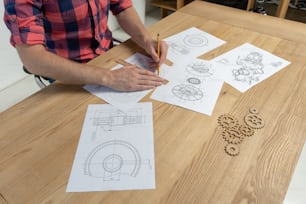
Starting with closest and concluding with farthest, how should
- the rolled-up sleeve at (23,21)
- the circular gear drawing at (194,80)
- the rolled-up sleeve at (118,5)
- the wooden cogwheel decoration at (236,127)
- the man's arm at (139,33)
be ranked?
the wooden cogwheel decoration at (236,127) < the rolled-up sleeve at (23,21) < the circular gear drawing at (194,80) < the man's arm at (139,33) < the rolled-up sleeve at (118,5)

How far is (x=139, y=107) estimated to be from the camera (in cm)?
80

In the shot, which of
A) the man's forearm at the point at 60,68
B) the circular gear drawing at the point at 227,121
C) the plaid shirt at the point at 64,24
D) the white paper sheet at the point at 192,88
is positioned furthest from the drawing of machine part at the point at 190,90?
the plaid shirt at the point at 64,24

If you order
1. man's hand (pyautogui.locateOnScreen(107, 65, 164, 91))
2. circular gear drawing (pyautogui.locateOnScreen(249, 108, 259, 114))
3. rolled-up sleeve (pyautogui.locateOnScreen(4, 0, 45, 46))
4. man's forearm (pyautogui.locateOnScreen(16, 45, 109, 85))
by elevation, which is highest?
rolled-up sleeve (pyautogui.locateOnScreen(4, 0, 45, 46))

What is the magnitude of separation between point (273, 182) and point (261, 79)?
40 centimetres

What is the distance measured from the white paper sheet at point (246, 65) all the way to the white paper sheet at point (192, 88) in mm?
49

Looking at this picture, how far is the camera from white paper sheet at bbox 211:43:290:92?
904 mm

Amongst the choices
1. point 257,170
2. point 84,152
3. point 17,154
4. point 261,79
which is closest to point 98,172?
point 84,152

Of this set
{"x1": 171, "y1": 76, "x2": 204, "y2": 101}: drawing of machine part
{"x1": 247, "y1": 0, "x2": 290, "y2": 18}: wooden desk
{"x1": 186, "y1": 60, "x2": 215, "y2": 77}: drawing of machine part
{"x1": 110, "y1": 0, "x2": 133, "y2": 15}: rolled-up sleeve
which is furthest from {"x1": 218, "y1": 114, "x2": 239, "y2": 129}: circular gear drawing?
{"x1": 247, "y1": 0, "x2": 290, "y2": 18}: wooden desk

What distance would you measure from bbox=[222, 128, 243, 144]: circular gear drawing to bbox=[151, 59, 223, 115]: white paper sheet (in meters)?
0.08

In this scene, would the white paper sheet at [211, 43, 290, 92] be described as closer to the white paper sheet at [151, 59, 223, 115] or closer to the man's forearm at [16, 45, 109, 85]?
the white paper sheet at [151, 59, 223, 115]

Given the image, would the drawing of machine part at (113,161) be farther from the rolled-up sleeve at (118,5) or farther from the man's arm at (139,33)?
the rolled-up sleeve at (118,5)

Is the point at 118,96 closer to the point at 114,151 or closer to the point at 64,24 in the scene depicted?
the point at 114,151

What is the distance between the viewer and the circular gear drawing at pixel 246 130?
0.72m

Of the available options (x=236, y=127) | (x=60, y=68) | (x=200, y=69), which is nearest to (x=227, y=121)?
(x=236, y=127)
